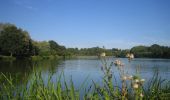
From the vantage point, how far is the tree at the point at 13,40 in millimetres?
68375

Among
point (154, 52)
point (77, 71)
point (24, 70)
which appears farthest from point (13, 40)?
point (154, 52)

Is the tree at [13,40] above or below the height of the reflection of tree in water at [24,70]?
above

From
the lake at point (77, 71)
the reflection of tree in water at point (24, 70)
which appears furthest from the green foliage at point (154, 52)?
the reflection of tree in water at point (24, 70)

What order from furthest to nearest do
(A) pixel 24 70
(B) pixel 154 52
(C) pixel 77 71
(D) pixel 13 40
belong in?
(B) pixel 154 52
(D) pixel 13 40
(C) pixel 77 71
(A) pixel 24 70

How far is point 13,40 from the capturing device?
229 ft

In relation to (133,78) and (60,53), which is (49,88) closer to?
(133,78)

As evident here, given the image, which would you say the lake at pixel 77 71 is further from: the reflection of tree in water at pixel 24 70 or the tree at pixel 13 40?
the tree at pixel 13 40

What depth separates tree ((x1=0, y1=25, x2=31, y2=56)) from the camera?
68.4 m

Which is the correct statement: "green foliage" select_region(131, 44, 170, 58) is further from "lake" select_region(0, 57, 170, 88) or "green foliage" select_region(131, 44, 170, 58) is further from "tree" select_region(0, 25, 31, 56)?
"lake" select_region(0, 57, 170, 88)

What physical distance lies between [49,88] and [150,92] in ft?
4.90

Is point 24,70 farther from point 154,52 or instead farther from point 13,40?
point 154,52

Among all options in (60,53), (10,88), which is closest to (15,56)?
(60,53)

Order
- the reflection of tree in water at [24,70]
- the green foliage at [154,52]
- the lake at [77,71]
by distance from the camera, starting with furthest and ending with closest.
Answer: the green foliage at [154,52] < the lake at [77,71] < the reflection of tree in water at [24,70]

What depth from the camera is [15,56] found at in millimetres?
76875
